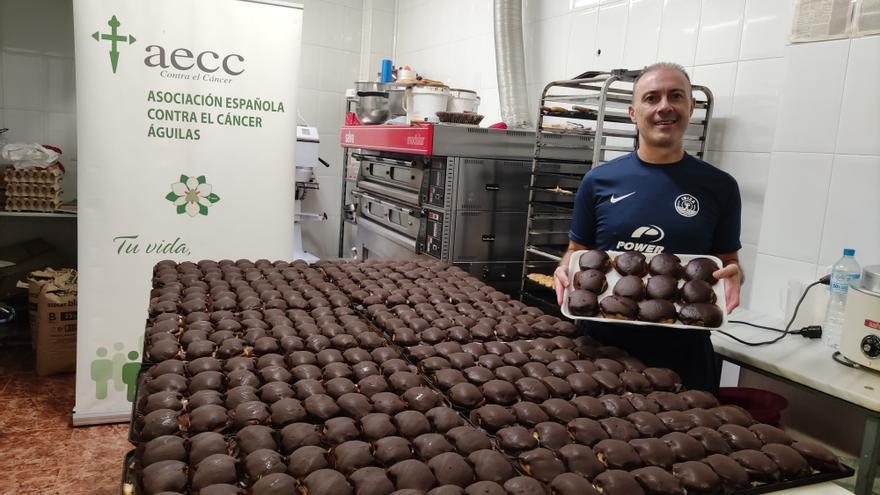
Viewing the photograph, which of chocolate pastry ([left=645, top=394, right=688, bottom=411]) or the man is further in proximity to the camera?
the man

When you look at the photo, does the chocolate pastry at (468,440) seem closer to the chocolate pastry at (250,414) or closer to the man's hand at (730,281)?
the chocolate pastry at (250,414)

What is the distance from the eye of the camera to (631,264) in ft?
5.52

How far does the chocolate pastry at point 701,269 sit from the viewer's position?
161 cm

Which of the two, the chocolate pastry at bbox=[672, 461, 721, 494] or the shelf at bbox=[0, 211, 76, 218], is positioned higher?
the chocolate pastry at bbox=[672, 461, 721, 494]

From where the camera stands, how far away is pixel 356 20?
5918mm

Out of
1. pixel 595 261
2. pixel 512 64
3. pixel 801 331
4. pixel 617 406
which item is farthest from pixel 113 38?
pixel 801 331

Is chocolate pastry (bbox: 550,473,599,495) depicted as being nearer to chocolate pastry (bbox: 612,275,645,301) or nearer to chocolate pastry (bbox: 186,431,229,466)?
chocolate pastry (bbox: 186,431,229,466)

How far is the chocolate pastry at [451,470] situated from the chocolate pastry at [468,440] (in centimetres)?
4

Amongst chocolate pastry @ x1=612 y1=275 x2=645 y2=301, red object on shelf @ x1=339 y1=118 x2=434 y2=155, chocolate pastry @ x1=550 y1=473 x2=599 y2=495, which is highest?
red object on shelf @ x1=339 y1=118 x2=434 y2=155

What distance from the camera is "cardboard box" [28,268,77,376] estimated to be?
12.0ft

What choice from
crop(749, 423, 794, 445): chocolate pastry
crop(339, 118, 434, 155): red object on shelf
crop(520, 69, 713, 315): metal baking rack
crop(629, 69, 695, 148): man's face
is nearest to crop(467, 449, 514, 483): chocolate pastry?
crop(749, 423, 794, 445): chocolate pastry

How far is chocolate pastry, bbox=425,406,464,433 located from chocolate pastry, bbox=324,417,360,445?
145 mm

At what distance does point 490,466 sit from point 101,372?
2910mm

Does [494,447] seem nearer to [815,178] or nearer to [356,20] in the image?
[815,178]
